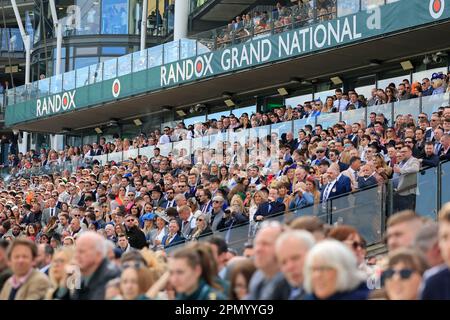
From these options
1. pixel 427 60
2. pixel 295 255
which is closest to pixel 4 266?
pixel 295 255

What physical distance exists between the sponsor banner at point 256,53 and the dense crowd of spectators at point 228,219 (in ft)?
6.91

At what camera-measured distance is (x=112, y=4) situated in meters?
45.4

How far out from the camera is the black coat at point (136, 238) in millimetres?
18969

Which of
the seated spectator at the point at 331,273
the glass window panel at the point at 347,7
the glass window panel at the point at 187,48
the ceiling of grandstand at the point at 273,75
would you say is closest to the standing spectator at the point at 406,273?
the seated spectator at the point at 331,273

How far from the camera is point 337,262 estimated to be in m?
7.28

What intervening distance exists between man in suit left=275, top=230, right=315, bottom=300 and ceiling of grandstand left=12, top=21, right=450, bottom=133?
59.1 feet

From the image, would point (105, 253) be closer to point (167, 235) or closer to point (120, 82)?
point (167, 235)

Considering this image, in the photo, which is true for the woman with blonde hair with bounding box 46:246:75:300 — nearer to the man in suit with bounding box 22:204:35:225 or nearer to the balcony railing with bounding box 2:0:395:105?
the man in suit with bounding box 22:204:35:225

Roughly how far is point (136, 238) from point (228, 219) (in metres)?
1.94

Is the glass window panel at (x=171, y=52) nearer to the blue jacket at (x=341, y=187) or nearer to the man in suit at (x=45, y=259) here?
the blue jacket at (x=341, y=187)

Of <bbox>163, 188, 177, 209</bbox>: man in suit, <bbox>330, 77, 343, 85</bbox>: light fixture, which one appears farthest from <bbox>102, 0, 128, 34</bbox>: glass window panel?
<bbox>163, 188, 177, 209</bbox>: man in suit

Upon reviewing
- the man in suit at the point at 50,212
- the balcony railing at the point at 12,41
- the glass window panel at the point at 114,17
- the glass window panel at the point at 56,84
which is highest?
the balcony railing at the point at 12,41

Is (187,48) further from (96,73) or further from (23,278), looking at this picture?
(23,278)
